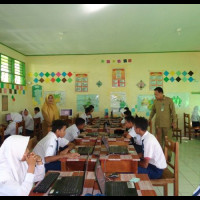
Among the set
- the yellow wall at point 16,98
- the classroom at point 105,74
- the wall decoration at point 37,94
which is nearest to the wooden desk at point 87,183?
the classroom at point 105,74

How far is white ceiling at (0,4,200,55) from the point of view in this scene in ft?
12.7

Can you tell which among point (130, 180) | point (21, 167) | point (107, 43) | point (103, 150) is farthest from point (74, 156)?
point (107, 43)

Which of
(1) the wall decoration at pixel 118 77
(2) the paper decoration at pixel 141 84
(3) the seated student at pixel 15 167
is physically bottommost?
(3) the seated student at pixel 15 167

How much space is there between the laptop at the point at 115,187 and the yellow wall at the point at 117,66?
18.1 feet

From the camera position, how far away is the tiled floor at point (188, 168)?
284 centimetres

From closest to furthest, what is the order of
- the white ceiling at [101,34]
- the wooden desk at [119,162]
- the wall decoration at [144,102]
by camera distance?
the wooden desk at [119,162], the white ceiling at [101,34], the wall decoration at [144,102]

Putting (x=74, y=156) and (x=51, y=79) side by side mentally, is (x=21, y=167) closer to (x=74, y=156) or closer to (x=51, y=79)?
(x=74, y=156)

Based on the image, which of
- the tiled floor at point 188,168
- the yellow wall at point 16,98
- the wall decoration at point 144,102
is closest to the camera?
the tiled floor at point 188,168

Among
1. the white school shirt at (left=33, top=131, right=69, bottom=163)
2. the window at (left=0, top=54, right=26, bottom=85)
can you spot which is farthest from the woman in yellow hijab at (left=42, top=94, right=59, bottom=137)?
the white school shirt at (left=33, top=131, right=69, bottom=163)

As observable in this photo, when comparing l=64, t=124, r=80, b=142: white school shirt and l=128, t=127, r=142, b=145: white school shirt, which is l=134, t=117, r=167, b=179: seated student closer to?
l=128, t=127, r=142, b=145: white school shirt

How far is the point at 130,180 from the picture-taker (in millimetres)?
1593

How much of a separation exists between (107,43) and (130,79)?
5.49ft

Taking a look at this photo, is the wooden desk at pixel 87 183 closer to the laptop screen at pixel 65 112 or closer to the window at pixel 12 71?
the window at pixel 12 71
